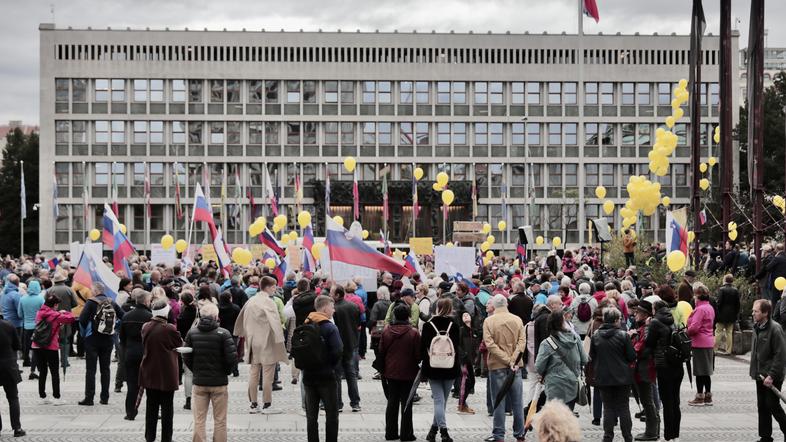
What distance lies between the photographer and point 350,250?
18.3 meters

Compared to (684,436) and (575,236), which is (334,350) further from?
(575,236)

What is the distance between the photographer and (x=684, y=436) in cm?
1324

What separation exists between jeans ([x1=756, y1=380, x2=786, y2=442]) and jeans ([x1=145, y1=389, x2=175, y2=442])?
20.7ft

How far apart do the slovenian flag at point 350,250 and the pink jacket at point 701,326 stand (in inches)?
179

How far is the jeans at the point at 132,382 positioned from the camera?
14.1 metres

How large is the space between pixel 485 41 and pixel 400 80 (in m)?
6.12

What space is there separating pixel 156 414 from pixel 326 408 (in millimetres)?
1884

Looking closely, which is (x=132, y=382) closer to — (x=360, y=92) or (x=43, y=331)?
(x=43, y=331)

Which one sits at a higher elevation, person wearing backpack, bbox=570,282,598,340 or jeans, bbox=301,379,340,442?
person wearing backpack, bbox=570,282,598,340

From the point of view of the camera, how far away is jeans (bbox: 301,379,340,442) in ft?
38.9

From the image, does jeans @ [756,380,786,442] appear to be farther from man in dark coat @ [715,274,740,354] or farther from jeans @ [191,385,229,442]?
man in dark coat @ [715,274,740,354]

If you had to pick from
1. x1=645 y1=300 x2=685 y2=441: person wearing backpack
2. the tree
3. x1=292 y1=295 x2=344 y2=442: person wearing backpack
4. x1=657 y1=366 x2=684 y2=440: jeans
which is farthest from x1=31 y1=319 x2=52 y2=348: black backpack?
the tree

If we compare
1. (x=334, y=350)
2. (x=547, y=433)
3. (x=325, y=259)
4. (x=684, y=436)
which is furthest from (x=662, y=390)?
(x=325, y=259)

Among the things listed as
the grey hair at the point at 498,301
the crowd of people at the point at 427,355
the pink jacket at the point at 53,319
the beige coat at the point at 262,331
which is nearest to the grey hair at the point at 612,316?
the crowd of people at the point at 427,355
